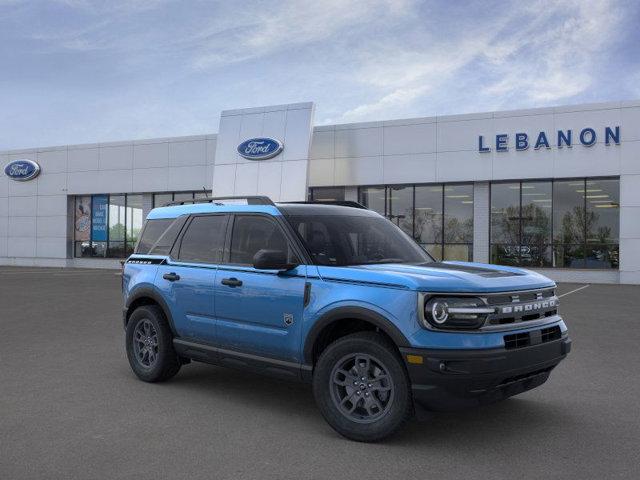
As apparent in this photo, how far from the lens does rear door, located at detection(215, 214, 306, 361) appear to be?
204 inches

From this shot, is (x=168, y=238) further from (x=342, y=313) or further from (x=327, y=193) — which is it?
(x=327, y=193)

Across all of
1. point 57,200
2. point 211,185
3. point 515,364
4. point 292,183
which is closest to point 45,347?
point 515,364

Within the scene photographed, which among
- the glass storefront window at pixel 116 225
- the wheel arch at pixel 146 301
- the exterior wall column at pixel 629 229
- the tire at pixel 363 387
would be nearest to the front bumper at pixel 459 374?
the tire at pixel 363 387

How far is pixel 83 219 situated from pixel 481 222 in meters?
21.1

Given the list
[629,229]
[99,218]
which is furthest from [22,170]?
[629,229]

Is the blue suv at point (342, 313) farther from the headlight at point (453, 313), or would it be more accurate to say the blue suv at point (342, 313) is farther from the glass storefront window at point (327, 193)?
the glass storefront window at point (327, 193)

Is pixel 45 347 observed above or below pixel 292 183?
below

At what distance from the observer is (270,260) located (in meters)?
5.05

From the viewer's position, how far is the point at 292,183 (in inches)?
1048

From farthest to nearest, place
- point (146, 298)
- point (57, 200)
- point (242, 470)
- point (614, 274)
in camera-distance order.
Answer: point (57, 200) < point (614, 274) < point (146, 298) < point (242, 470)

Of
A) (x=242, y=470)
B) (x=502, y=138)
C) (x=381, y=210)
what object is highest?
(x=502, y=138)

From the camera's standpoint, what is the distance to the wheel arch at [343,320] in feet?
14.8

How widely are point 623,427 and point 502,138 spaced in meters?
21.0

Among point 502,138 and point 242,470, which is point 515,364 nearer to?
point 242,470
